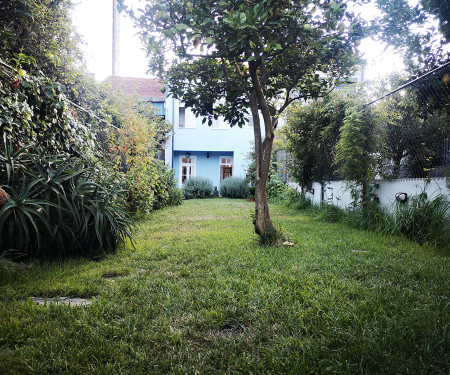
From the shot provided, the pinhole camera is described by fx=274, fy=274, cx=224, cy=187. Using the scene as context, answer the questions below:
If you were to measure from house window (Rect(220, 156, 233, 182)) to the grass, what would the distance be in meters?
13.8

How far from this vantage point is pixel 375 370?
128cm

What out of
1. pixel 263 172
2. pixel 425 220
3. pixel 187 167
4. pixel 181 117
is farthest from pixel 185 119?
pixel 425 220

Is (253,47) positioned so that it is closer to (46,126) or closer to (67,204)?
(67,204)

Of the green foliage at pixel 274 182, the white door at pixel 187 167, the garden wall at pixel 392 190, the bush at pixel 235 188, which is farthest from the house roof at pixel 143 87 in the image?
the garden wall at pixel 392 190

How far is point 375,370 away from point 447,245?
9.26 feet

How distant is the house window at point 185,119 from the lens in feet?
51.3

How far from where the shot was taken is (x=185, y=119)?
15.7 meters

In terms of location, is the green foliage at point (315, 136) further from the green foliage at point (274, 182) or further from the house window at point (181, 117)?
the house window at point (181, 117)

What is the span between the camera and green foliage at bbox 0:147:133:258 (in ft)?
8.54

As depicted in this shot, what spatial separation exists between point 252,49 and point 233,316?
2.41 metres

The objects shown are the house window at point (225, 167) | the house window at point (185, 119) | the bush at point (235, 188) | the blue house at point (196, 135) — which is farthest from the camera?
the house window at point (225, 167)

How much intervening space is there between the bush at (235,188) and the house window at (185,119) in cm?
388

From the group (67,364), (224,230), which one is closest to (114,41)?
Result: (224,230)

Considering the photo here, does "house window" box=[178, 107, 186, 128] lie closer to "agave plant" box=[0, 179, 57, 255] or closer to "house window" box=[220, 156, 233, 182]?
"house window" box=[220, 156, 233, 182]
